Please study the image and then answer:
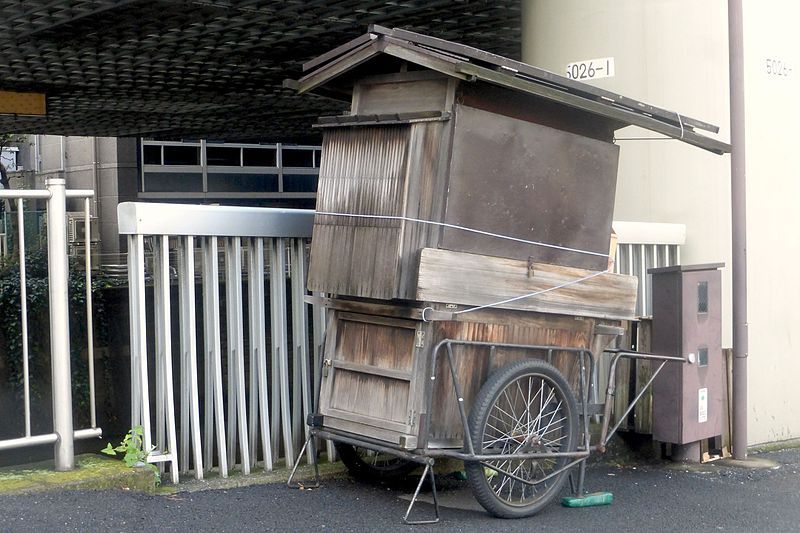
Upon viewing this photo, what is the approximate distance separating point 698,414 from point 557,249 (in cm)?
184

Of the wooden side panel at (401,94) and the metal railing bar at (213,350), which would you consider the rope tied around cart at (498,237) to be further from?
the metal railing bar at (213,350)

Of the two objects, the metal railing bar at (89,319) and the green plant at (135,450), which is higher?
the metal railing bar at (89,319)

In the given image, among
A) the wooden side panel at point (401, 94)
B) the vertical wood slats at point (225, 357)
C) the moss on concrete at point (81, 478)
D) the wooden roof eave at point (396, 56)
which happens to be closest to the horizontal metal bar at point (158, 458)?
the vertical wood slats at point (225, 357)

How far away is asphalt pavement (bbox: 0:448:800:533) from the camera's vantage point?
4.88m

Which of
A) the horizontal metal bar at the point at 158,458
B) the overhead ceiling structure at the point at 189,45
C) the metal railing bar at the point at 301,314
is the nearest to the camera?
the horizontal metal bar at the point at 158,458

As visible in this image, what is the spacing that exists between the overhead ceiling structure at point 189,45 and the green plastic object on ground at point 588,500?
769 cm

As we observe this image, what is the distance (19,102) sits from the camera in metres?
19.3

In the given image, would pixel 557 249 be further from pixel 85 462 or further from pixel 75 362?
pixel 75 362

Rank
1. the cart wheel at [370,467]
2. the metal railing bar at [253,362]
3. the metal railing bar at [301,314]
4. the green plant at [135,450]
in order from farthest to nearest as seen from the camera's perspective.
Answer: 1. the metal railing bar at [301,314]
2. the metal railing bar at [253,362]
3. the cart wheel at [370,467]
4. the green plant at [135,450]

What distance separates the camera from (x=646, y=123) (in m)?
5.66

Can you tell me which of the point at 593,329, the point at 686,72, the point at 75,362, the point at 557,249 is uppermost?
the point at 686,72

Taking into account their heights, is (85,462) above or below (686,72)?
below

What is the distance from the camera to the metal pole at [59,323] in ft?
17.3

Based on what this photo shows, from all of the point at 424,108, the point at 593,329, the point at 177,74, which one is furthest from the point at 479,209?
the point at 177,74
